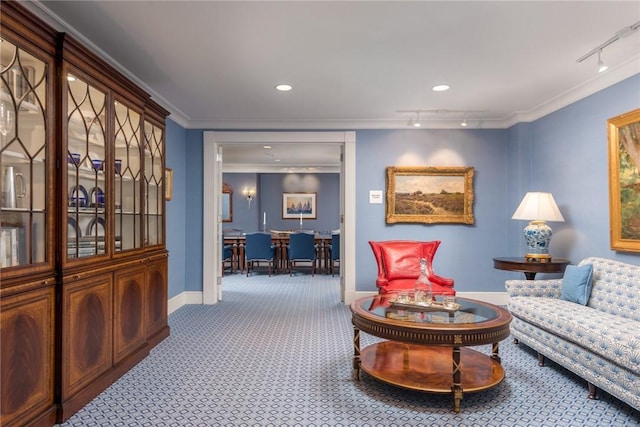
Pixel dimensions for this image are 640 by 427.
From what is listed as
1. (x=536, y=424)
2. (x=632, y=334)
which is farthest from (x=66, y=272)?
(x=632, y=334)

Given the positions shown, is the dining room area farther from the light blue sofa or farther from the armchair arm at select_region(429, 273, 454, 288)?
the light blue sofa

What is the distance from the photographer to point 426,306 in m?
2.85

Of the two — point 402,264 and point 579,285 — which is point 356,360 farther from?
point 579,285

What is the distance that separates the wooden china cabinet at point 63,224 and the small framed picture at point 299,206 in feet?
22.2

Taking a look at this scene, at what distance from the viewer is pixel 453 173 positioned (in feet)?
17.0

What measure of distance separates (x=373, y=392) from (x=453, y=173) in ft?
11.1

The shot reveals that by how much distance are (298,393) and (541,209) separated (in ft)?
9.78

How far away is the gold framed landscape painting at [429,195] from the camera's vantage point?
5.16 metres

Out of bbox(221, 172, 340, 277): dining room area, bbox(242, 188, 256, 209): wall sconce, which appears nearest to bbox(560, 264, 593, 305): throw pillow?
bbox(221, 172, 340, 277): dining room area

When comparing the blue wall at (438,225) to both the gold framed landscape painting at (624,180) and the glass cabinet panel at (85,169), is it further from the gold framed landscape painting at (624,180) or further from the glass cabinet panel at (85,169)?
the glass cabinet panel at (85,169)

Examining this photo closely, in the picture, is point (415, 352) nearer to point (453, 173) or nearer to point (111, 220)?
point (111, 220)

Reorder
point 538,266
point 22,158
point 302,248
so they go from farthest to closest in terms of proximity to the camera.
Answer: point 302,248
point 538,266
point 22,158

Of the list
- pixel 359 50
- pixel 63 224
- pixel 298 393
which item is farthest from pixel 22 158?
pixel 359 50

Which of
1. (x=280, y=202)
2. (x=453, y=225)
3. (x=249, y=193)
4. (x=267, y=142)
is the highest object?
(x=267, y=142)
